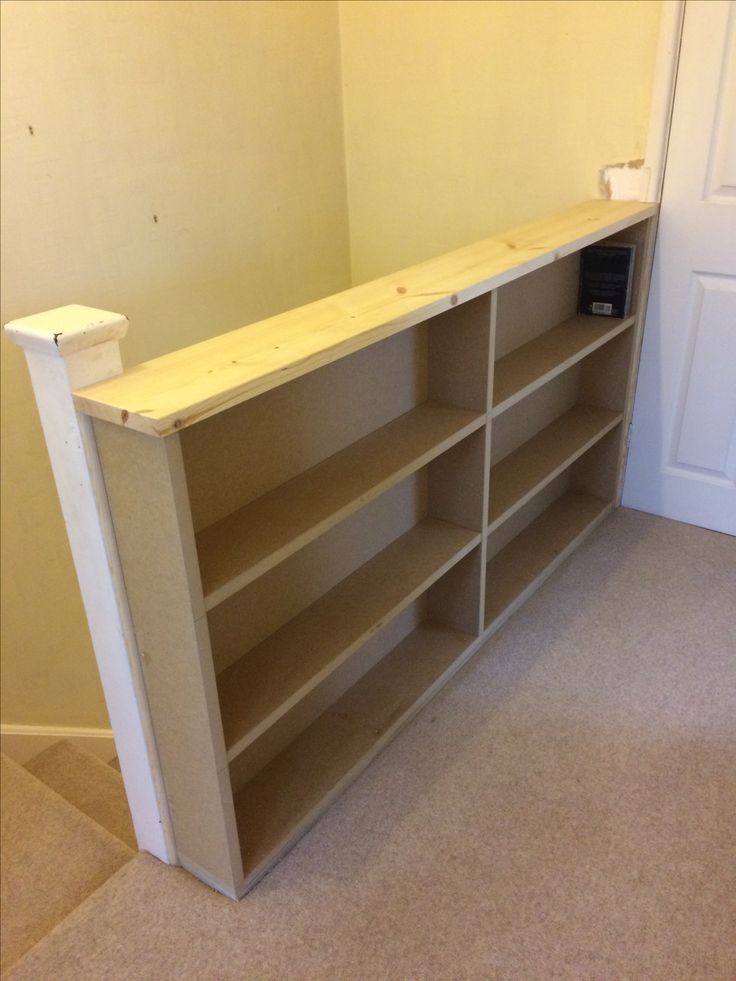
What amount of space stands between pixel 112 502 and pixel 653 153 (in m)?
1.90

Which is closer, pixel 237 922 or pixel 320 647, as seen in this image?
pixel 237 922

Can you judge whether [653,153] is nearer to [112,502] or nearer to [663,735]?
[663,735]

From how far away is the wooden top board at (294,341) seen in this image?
1.13 metres

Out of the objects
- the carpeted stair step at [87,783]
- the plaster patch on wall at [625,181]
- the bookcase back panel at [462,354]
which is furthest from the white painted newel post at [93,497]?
the plaster patch on wall at [625,181]

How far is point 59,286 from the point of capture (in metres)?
2.37

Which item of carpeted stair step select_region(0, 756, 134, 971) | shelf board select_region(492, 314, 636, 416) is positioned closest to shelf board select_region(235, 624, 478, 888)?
carpeted stair step select_region(0, 756, 134, 971)

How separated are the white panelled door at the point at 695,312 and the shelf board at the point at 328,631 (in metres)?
1.00

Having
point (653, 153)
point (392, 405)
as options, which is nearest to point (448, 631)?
point (392, 405)

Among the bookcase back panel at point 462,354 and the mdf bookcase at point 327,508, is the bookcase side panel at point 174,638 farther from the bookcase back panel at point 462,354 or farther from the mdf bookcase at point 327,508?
the bookcase back panel at point 462,354

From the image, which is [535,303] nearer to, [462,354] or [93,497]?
[462,354]

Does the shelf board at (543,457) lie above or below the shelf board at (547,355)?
below

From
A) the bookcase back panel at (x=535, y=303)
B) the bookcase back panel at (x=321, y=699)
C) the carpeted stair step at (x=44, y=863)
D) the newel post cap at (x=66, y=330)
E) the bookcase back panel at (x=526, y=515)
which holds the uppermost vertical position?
the newel post cap at (x=66, y=330)

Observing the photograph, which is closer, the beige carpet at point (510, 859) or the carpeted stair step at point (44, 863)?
the beige carpet at point (510, 859)

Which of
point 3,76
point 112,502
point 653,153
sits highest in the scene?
point 3,76
